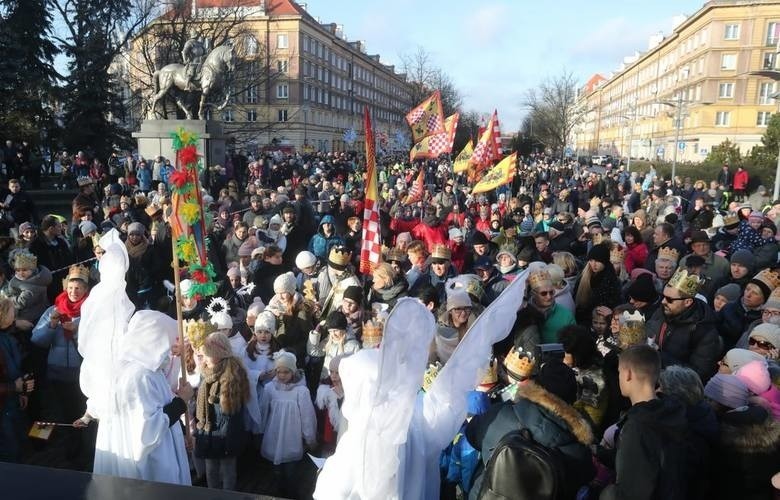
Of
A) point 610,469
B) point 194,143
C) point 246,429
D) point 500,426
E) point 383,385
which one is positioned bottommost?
point 246,429

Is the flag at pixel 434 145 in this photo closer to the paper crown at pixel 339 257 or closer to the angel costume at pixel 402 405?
the paper crown at pixel 339 257

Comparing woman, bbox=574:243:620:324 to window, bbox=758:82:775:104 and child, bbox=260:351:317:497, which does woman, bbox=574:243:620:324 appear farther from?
window, bbox=758:82:775:104

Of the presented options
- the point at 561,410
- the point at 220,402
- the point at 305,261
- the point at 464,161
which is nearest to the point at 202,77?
the point at 464,161

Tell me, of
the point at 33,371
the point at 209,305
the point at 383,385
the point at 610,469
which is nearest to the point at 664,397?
the point at 610,469

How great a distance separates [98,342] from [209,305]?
7.55 ft

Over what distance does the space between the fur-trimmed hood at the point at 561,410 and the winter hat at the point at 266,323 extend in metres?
2.87

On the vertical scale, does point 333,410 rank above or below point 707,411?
below

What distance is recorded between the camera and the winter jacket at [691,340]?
405cm

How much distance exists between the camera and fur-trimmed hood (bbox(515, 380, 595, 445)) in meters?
2.62

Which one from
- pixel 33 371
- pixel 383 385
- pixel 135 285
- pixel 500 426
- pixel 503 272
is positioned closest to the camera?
pixel 383 385

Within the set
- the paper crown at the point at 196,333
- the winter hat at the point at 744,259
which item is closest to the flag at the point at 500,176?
the winter hat at the point at 744,259

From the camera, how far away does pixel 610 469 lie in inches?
120

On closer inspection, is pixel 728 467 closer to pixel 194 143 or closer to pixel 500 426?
pixel 500 426

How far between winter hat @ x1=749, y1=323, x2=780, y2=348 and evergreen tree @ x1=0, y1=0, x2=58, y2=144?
23525 mm
